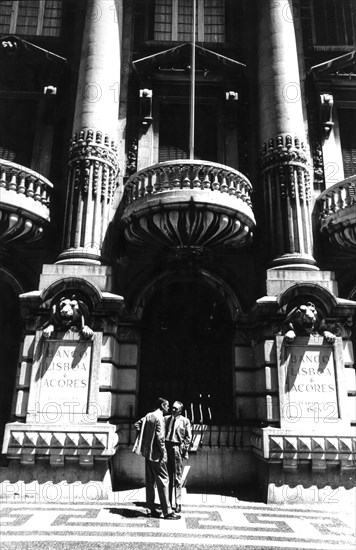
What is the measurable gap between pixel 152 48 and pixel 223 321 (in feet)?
35.8

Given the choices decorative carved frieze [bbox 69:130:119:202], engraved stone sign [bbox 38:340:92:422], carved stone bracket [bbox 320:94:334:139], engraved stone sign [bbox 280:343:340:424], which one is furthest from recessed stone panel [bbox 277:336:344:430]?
carved stone bracket [bbox 320:94:334:139]

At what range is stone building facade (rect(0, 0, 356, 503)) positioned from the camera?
1102cm

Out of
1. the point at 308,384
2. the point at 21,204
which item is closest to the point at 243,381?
the point at 308,384

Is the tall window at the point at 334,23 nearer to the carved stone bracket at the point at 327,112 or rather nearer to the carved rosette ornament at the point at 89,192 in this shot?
the carved stone bracket at the point at 327,112

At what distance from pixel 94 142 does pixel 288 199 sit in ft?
20.8

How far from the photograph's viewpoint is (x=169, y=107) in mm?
16172

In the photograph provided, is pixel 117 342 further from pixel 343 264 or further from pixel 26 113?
pixel 26 113

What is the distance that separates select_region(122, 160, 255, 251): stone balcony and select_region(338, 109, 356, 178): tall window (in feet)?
15.2

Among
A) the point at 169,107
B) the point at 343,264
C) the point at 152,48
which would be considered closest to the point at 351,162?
the point at 343,264

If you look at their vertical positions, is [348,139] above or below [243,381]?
above

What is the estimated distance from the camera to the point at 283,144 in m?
13.7

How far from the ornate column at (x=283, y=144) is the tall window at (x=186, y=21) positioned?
2307 millimetres

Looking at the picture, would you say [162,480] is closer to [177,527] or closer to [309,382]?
[177,527]

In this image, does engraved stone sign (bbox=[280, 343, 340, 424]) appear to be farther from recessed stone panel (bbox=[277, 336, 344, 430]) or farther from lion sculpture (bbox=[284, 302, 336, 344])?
lion sculpture (bbox=[284, 302, 336, 344])
